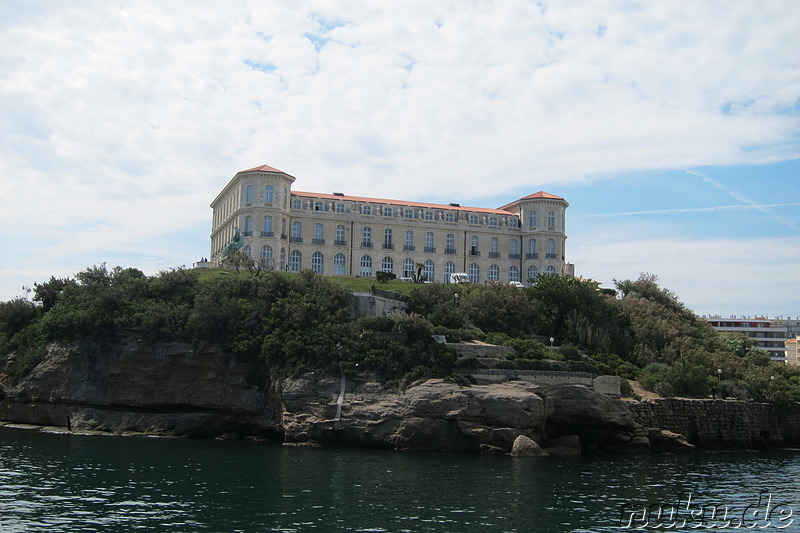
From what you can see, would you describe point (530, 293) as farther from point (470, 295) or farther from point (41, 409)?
point (41, 409)

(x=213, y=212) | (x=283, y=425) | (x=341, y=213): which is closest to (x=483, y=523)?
(x=283, y=425)

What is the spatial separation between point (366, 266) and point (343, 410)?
4152cm

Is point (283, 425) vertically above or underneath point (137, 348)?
underneath

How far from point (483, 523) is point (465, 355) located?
2844 cm

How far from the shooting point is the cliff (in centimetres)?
4941

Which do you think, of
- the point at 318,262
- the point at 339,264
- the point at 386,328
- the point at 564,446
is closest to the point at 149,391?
the point at 386,328

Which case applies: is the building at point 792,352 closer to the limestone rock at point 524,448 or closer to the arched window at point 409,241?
the arched window at point 409,241

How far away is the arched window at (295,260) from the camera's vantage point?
8869 centimetres

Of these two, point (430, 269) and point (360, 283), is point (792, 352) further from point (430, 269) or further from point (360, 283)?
point (360, 283)

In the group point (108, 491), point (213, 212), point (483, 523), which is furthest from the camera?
point (213, 212)

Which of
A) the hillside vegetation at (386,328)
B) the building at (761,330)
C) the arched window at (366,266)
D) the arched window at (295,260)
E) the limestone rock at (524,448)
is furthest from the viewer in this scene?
the building at (761,330)

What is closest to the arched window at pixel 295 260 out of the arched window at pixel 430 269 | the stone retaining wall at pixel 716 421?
the arched window at pixel 430 269

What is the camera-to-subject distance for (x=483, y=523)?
89.9ft

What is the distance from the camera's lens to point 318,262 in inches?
3548
